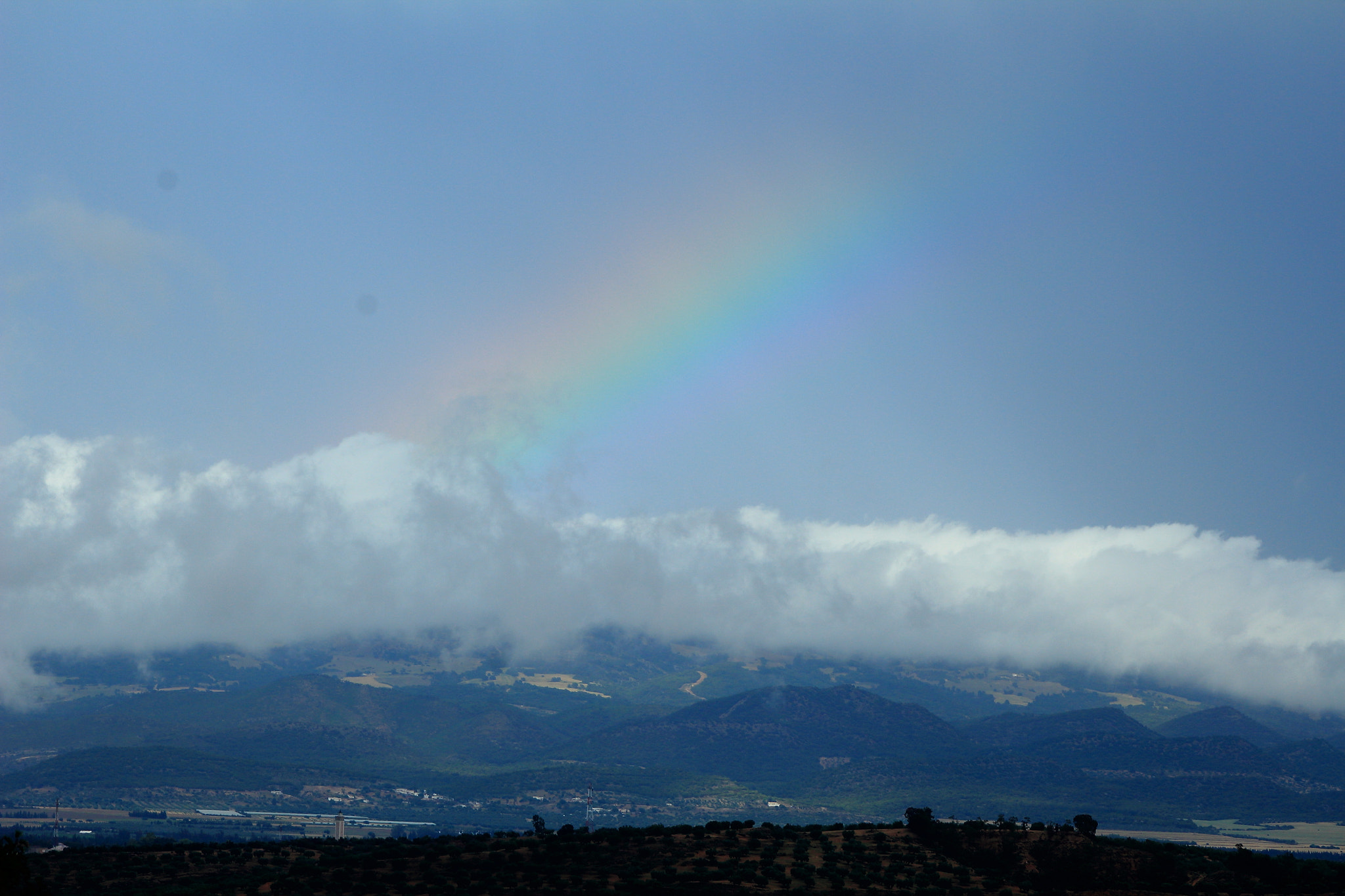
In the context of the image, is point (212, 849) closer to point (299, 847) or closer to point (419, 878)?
point (299, 847)

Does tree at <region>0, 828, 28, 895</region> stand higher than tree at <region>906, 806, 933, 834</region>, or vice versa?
tree at <region>0, 828, 28, 895</region>

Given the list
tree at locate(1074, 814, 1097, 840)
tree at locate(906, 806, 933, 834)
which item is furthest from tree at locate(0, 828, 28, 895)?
tree at locate(1074, 814, 1097, 840)

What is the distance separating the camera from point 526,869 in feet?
403

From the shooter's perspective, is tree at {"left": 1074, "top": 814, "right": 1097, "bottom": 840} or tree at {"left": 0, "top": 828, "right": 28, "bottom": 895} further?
tree at {"left": 1074, "top": 814, "right": 1097, "bottom": 840}

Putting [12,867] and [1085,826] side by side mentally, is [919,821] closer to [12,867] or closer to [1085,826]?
[1085,826]

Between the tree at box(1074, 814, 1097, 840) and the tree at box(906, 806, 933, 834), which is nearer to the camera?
the tree at box(1074, 814, 1097, 840)

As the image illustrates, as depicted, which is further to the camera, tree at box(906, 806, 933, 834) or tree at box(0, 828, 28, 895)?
tree at box(906, 806, 933, 834)

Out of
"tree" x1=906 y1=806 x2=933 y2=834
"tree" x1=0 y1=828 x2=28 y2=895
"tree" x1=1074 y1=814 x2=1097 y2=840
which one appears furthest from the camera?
"tree" x1=906 y1=806 x2=933 y2=834

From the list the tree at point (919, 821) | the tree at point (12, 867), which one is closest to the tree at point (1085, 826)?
the tree at point (919, 821)

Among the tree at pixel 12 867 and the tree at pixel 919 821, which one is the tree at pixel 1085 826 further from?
the tree at pixel 12 867

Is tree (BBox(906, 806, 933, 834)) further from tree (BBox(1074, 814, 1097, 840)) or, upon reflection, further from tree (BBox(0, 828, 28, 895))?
tree (BBox(0, 828, 28, 895))

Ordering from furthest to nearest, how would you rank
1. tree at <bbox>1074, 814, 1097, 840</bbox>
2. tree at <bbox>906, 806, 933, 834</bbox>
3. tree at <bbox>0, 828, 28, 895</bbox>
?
tree at <bbox>906, 806, 933, 834</bbox>, tree at <bbox>1074, 814, 1097, 840</bbox>, tree at <bbox>0, 828, 28, 895</bbox>

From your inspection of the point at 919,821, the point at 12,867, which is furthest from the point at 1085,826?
the point at 12,867

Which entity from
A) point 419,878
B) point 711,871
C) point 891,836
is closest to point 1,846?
point 419,878
